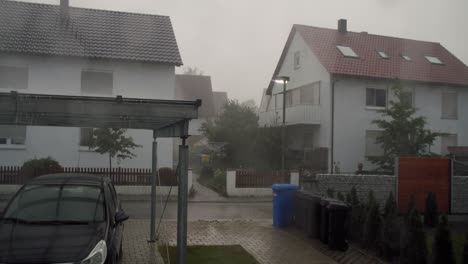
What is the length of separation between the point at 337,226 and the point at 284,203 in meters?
1.48

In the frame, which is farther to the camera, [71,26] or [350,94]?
[350,94]

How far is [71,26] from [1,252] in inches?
336

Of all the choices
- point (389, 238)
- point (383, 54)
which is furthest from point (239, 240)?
point (383, 54)

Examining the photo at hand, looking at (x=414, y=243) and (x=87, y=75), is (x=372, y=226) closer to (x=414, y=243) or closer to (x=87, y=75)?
(x=414, y=243)

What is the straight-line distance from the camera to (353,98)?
44.8 ft

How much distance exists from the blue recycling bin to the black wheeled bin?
131 centimetres

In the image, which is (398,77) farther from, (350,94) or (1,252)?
(1,252)

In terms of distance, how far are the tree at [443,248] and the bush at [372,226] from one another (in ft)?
4.59

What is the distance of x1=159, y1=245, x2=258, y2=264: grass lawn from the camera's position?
4.70 metres

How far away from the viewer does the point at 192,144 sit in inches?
912

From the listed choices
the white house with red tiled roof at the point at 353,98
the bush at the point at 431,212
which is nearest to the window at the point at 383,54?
the white house with red tiled roof at the point at 353,98

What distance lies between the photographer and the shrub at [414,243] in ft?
12.8

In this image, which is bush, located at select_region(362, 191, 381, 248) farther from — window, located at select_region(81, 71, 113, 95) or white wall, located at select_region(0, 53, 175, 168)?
window, located at select_region(81, 71, 113, 95)

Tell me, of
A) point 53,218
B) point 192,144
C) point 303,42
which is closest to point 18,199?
point 53,218
